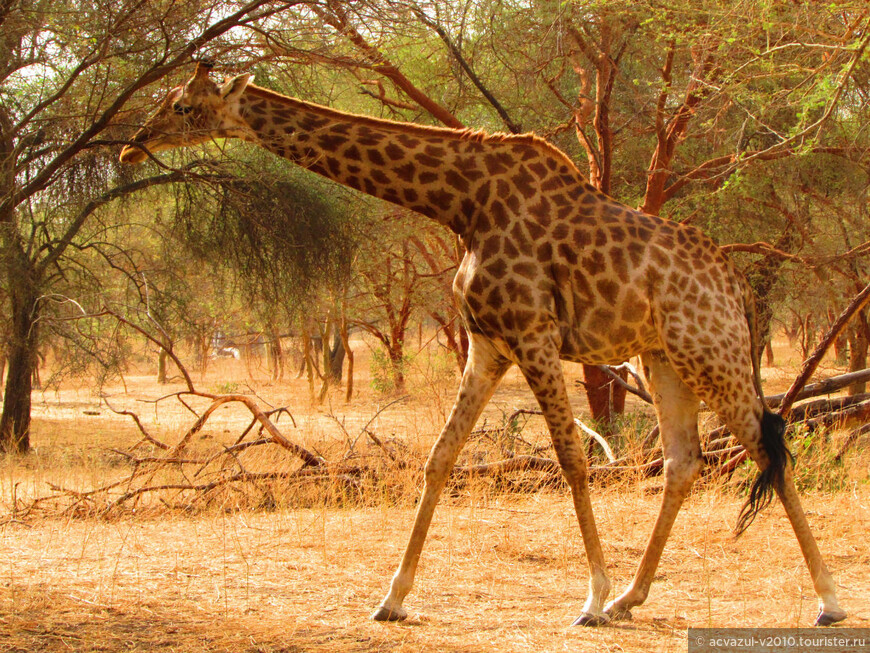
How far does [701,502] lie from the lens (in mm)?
6430

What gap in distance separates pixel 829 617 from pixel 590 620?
1075 mm

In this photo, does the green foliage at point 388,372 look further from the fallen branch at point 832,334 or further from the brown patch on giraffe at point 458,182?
the brown patch on giraffe at point 458,182

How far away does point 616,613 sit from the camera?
4004 millimetres

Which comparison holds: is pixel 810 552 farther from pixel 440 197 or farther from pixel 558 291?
pixel 440 197

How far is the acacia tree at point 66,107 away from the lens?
588 cm

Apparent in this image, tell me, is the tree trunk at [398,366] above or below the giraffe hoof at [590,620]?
above

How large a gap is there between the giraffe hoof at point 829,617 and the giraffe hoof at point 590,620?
95cm

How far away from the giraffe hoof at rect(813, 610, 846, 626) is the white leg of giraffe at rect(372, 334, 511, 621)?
1.81 m

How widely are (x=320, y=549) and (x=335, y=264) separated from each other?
4.61 m

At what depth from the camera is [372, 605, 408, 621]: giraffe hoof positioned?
3961mm

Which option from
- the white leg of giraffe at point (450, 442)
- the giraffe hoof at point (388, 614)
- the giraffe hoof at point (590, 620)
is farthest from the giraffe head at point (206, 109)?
the giraffe hoof at point (590, 620)

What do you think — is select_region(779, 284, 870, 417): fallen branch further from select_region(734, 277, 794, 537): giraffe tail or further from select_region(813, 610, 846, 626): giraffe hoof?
select_region(813, 610, 846, 626): giraffe hoof

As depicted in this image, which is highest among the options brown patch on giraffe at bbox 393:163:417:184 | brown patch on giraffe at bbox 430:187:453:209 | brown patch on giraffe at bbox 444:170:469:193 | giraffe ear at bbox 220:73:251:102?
giraffe ear at bbox 220:73:251:102

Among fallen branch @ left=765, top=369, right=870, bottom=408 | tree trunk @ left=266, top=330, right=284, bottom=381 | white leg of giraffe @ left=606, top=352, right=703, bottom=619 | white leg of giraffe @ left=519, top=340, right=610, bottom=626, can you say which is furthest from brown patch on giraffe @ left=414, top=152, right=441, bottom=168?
tree trunk @ left=266, top=330, right=284, bottom=381
